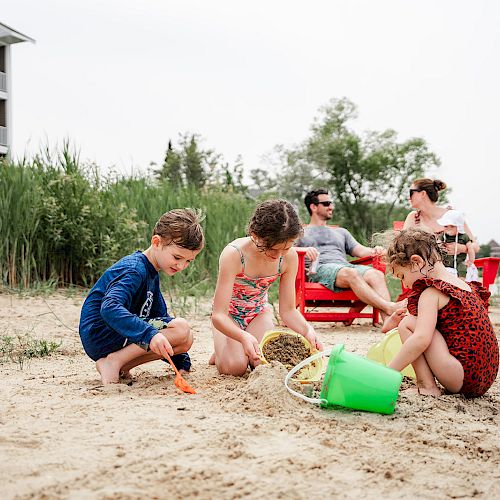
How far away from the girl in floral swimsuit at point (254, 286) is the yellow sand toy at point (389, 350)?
0.36 m

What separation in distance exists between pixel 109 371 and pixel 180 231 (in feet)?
2.17

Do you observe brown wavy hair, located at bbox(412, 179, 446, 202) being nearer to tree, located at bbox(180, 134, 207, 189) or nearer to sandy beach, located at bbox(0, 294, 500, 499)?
sandy beach, located at bbox(0, 294, 500, 499)

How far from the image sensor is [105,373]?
2795 millimetres

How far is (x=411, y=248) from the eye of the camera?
2.61 metres

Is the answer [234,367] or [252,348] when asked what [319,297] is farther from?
[252,348]

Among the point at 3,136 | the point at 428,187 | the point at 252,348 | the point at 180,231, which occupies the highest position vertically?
the point at 3,136

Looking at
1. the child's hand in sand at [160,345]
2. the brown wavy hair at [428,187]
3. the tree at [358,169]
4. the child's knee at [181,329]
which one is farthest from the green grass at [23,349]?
the tree at [358,169]

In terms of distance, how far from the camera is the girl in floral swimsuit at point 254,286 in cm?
277

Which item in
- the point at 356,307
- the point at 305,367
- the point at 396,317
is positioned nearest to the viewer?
the point at 305,367

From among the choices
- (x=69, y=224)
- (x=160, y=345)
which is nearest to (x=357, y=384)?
(x=160, y=345)

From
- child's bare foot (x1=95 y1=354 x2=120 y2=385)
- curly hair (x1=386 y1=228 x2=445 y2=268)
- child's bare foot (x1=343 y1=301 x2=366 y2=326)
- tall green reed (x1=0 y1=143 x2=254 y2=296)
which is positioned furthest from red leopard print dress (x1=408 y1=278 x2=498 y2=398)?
tall green reed (x1=0 y1=143 x2=254 y2=296)

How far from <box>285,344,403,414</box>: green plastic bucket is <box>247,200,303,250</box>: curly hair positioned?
2.05 ft

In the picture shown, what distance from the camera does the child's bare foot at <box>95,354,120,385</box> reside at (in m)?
2.78

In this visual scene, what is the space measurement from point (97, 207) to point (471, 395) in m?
4.76
